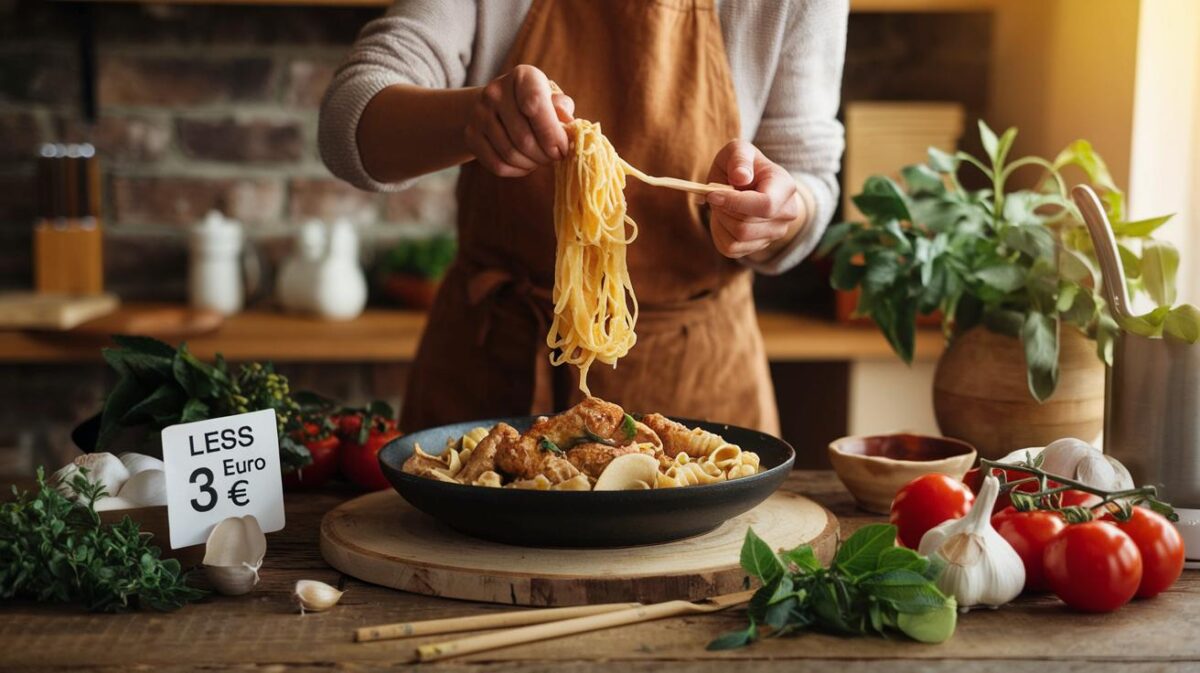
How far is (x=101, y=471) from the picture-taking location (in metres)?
1.40

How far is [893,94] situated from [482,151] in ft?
7.43

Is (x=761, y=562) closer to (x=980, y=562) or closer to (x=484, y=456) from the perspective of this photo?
(x=980, y=562)

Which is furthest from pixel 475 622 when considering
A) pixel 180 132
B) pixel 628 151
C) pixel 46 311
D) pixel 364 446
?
pixel 180 132

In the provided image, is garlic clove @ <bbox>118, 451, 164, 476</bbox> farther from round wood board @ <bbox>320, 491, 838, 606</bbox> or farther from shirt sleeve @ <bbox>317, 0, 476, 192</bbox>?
shirt sleeve @ <bbox>317, 0, 476, 192</bbox>

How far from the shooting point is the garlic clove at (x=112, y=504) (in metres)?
1.33

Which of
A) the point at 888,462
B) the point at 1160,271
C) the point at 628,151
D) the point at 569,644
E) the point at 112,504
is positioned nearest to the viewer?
the point at 569,644

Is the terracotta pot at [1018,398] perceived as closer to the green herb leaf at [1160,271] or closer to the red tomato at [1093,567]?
the green herb leaf at [1160,271]

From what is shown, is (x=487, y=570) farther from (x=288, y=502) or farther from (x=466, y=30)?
(x=466, y=30)

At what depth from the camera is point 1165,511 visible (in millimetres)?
1316

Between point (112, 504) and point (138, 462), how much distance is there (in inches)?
4.6

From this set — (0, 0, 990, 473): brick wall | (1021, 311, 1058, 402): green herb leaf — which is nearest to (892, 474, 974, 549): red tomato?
(1021, 311, 1058, 402): green herb leaf

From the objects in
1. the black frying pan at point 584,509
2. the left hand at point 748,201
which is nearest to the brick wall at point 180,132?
the left hand at point 748,201

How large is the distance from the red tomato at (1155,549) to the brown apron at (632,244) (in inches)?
A: 33.7

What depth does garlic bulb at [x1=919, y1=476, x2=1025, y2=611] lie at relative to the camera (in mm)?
1191
